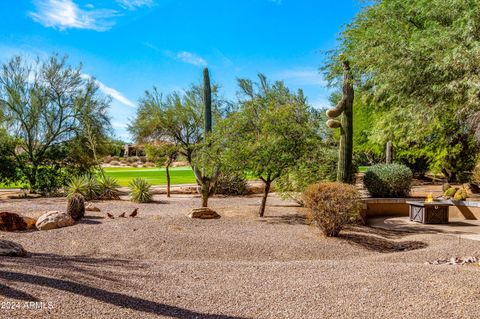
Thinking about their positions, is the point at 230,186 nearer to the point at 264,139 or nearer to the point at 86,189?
the point at 86,189

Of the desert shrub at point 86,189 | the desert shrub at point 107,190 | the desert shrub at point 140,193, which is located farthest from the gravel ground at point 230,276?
the desert shrub at point 107,190

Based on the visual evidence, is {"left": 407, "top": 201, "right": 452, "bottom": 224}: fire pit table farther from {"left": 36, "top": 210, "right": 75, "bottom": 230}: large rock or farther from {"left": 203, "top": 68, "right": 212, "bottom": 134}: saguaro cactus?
{"left": 203, "top": 68, "right": 212, "bottom": 134}: saguaro cactus

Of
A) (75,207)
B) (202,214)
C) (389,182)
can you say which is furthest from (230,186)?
(75,207)

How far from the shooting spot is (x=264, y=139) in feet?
40.0

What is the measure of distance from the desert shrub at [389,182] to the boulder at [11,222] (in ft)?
39.1

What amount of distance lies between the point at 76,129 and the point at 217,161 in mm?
12146

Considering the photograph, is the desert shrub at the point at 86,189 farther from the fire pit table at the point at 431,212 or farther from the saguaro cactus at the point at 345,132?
the fire pit table at the point at 431,212

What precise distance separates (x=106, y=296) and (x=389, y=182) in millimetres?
13338

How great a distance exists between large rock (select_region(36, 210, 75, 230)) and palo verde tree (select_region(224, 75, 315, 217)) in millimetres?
4465

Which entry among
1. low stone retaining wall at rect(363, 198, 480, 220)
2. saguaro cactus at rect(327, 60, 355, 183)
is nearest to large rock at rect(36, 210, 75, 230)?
saguaro cactus at rect(327, 60, 355, 183)

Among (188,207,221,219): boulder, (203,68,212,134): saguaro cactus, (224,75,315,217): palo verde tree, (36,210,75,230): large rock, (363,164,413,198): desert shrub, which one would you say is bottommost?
(36,210,75,230): large rock

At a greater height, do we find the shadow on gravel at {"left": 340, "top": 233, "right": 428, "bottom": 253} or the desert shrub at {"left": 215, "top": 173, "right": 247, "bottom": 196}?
the desert shrub at {"left": 215, "top": 173, "right": 247, "bottom": 196}

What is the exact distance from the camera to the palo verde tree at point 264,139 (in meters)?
12.2

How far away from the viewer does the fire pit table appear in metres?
12.3
